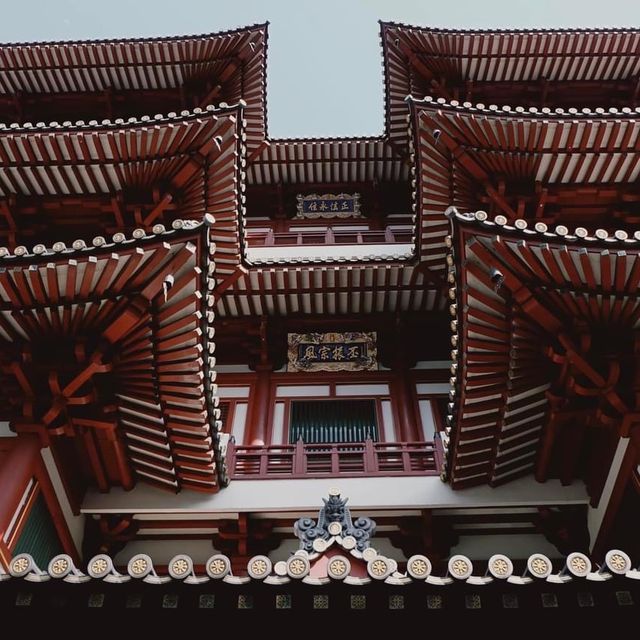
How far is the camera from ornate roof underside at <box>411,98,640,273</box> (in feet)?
45.2

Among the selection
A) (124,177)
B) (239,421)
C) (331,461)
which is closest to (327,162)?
(124,177)

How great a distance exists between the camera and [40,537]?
9.83 meters

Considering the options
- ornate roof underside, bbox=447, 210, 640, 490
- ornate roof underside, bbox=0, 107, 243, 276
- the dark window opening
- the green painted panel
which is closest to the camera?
ornate roof underside, bbox=447, 210, 640, 490

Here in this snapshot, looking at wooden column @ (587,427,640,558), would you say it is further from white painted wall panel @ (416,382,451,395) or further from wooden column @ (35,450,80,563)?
wooden column @ (35,450,80,563)

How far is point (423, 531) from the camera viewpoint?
10.8m

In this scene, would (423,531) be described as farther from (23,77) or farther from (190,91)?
(23,77)

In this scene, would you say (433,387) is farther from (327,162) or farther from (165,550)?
(327,162)

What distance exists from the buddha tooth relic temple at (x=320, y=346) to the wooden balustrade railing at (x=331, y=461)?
0.05 m

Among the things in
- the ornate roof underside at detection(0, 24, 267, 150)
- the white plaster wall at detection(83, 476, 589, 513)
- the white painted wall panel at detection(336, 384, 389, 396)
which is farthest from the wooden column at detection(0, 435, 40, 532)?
the ornate roof underside at detection(0, 24, 267, 150)

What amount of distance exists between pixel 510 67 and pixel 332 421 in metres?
10.4

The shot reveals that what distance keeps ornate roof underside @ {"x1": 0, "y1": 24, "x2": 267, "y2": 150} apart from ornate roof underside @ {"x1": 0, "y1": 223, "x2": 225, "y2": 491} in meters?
9.85

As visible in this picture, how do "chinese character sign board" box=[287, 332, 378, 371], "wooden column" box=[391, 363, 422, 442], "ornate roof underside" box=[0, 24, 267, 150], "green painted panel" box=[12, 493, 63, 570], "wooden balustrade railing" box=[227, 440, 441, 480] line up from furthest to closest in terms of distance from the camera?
"ornate roof underside" box=[0, 24, 267, 150] < "chinese character sign board" box=[287, 332, 378, 371] < "wooden column" box=[391, 363, 422, 442] < "wooden balustrade railing" box=[227, 440, 441, 480] < "green painted panel" box=[12, 493, 63, 570]

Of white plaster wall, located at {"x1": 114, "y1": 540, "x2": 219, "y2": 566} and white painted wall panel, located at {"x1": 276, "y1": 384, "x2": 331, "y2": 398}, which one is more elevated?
white painted wall panel, located at {"x1": 276, "y1": 384, "x2": 331, "y2": 398}

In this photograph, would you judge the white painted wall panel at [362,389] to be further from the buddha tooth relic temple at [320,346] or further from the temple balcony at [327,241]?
the temple balcony at [327,241]
